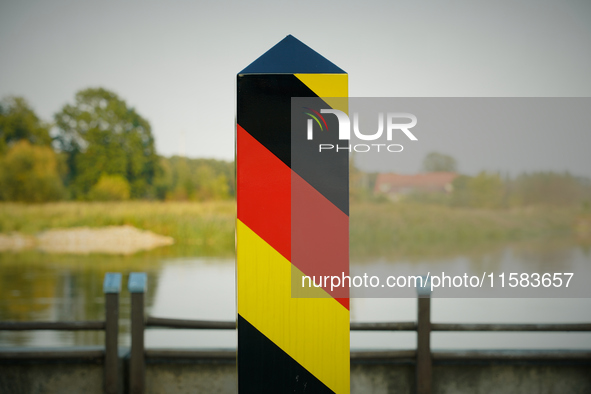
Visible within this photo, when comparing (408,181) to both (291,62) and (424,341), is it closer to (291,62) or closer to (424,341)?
(424,341)

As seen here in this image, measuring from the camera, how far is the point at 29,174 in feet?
56.7

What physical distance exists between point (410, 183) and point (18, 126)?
1407 cm

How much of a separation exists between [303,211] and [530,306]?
8424 mm

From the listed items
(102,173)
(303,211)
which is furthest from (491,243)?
(303,211)

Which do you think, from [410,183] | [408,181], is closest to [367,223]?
[410,183]

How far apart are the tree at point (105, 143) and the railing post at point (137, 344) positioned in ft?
54.8

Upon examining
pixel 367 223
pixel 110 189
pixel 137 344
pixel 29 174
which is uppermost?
pixel 29 174

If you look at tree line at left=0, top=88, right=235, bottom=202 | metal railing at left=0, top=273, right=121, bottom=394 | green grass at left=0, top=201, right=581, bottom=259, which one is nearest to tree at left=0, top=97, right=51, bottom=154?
tree line at left=0, top=88, right=235, bottom=202

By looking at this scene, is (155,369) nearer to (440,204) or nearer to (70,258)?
(70,258)

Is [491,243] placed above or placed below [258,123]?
below

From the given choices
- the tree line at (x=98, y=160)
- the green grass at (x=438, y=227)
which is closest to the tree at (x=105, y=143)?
the tree line at (x=98, y=160)

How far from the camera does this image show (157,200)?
18.6 m

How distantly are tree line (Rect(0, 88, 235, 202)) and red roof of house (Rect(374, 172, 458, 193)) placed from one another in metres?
5.64

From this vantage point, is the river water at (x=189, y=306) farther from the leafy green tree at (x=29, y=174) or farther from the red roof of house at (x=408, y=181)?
the red roof of house at (x=408, y=181)
